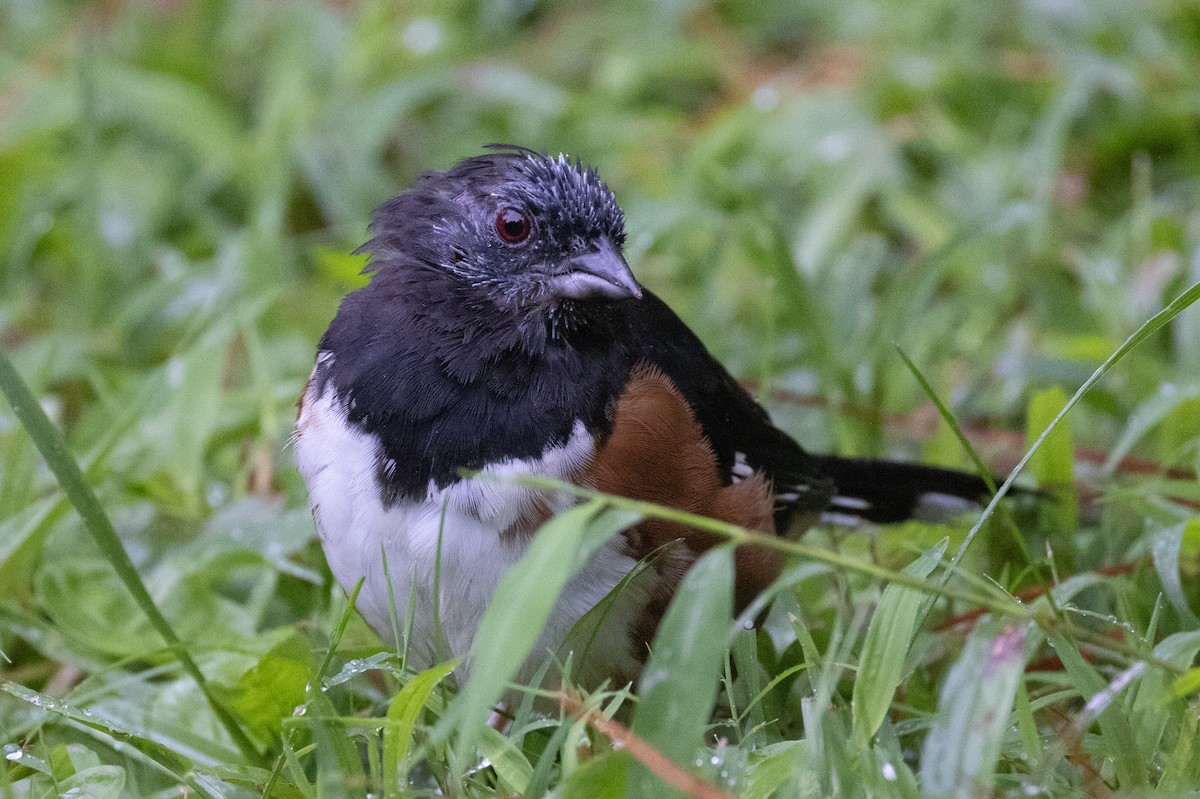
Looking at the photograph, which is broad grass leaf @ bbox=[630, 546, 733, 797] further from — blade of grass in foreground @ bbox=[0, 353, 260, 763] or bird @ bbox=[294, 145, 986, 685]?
blade of grass in foreground @ bbox=[0, 353, 260, 763]

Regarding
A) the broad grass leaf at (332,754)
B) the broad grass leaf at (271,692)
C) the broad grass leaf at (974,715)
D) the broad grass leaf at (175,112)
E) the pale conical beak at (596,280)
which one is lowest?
the broad grass leaf at (271,692)

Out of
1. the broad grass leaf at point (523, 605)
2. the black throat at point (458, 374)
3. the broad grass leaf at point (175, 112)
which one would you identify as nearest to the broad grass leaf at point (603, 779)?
the broad grass leaf at point (523, 605)

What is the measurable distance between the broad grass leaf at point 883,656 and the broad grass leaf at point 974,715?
23 cm

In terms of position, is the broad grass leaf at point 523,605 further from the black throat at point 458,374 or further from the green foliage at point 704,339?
the black throat at point 458,374

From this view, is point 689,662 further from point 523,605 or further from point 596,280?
point 596,280

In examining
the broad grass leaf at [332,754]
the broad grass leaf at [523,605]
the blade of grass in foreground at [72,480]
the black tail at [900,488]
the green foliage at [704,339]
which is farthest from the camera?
the black tail at [900,488]

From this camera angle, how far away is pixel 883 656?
2010 mm

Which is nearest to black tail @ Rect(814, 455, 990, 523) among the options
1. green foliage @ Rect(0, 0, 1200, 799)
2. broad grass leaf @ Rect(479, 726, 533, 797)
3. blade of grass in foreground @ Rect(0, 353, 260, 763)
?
green foliage @ Rect(0, 0, 1200, 799)

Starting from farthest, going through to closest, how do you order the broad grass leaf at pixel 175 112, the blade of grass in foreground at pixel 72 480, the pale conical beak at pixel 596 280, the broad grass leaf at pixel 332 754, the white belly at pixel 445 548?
the broad grass leaf at pixel 175 112
the pale conical beak at pixel 596 280
the white belly at pixel 445 548
the blade of grass in foreground at pixel 72 480
the broad grass leaf at pixel 332 754

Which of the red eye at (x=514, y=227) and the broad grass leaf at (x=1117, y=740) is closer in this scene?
the broad grass leaf at (x=1117, y=740)

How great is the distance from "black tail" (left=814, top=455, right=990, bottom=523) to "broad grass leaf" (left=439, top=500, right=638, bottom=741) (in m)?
1.48

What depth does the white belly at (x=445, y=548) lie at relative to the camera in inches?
88.5

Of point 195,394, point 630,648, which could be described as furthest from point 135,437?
point 630,648

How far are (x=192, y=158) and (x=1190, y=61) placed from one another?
390cm
